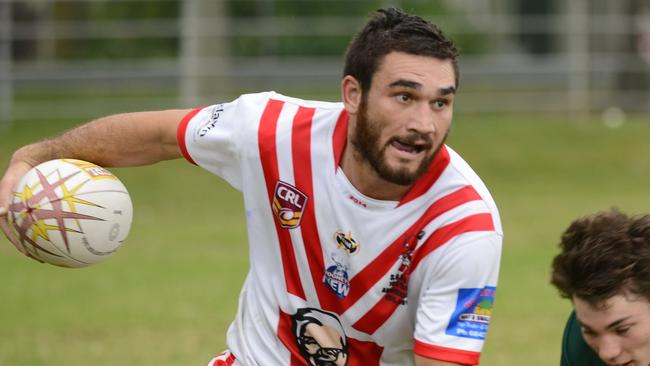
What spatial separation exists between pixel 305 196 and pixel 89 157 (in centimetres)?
101

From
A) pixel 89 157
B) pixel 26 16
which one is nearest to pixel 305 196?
pixel 89 157

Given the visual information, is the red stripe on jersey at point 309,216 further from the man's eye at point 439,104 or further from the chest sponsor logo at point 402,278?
the man's eye at point 439,104

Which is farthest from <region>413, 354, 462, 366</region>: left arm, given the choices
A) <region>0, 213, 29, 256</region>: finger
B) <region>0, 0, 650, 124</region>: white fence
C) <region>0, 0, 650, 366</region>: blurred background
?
<region>0, 0, 650, 124</region>: white fence

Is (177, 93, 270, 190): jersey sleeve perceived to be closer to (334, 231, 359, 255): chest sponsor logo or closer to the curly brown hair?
(334, 231, 359, 255): chest sponsor logo

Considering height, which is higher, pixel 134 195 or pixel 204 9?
pixel 204 9

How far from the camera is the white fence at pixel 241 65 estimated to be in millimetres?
17906

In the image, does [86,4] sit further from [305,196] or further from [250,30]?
[305,196]

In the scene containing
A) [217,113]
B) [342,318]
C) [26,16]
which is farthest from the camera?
[26,16]

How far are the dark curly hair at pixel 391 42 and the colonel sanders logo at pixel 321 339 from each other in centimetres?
91

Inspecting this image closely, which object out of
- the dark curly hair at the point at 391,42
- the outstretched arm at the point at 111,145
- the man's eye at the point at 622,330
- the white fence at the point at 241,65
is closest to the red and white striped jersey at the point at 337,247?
the outstretched arm at the point at 111,145

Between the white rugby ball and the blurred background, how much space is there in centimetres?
493

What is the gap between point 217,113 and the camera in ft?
15.6

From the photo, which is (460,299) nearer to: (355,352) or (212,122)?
(355,352)

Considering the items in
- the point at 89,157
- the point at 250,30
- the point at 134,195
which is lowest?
the point at 134,195
